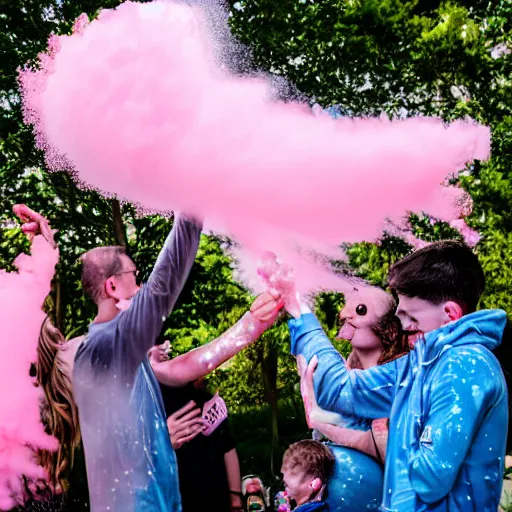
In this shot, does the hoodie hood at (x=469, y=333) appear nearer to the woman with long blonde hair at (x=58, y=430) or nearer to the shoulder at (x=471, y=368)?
the shoulder at (x=471, y=368)

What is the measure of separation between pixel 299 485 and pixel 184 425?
0.71m

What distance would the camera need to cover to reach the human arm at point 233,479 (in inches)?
129

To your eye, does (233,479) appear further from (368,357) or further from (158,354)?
(368,357)

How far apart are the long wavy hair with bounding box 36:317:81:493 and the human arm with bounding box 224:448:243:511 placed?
0.73 metres

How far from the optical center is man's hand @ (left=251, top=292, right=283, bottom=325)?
275 cm

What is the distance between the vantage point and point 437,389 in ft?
6.34

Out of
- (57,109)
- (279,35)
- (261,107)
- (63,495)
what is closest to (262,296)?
(261,107)

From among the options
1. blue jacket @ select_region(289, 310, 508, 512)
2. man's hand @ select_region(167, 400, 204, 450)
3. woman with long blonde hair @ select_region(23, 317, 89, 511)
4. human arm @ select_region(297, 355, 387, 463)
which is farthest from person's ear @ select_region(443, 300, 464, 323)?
woman with long blonde hair @ select_region(23, 317, 89, 511)

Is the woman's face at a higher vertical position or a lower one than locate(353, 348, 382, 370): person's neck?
higher

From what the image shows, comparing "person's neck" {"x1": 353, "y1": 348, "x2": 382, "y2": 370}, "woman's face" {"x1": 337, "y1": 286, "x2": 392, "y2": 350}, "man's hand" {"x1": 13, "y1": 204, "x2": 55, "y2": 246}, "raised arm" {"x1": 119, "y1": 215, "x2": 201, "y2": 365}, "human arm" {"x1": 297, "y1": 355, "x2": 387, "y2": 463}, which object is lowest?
"human arm" {"x1": 297, "y1": 355, "x2": 387, "y2": 463}

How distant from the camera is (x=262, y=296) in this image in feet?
9.39

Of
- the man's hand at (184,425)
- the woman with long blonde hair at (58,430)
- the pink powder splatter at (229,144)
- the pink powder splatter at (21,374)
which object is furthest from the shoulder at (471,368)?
the pink powder splatter at (21,374)

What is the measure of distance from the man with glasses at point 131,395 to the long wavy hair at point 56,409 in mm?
320

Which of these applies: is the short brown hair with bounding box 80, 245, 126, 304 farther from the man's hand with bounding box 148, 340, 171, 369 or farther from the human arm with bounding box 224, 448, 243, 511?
the human arm with bounding box 224, 448, 243, 511
